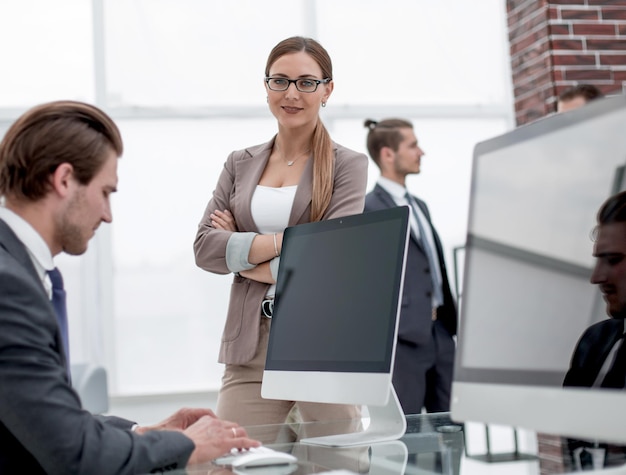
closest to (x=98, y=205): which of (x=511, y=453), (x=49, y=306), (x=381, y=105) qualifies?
(x=49, y=306)

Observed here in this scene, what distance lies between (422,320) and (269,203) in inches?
62.6

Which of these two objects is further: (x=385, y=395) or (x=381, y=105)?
(x=381, y=105)

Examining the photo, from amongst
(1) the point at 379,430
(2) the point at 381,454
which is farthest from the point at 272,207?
(2) the point at 381,454

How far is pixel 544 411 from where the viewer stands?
1.18m

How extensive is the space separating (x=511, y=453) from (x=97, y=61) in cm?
470

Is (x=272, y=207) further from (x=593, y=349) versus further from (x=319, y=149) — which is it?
(x=593, y=349)

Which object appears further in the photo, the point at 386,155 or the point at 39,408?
the point at 386,155

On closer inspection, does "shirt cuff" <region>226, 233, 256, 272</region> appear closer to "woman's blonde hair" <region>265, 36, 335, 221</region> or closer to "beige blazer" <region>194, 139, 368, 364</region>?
"beige blazer" <region>194, 139, 368, 364</region>

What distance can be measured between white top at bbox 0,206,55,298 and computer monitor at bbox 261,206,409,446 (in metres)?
0.60

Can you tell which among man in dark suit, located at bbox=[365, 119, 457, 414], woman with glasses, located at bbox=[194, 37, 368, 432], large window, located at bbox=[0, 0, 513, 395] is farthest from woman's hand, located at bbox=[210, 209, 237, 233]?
large window, located at bbox=[0, 0, 513, 395]

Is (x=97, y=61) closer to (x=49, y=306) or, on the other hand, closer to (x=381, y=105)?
(x=381, y=105)

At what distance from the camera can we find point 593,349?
1130mm

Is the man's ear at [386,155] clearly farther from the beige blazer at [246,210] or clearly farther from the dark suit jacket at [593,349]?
the dark suit jacket at [593,349]

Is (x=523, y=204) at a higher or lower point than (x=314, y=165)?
lower
